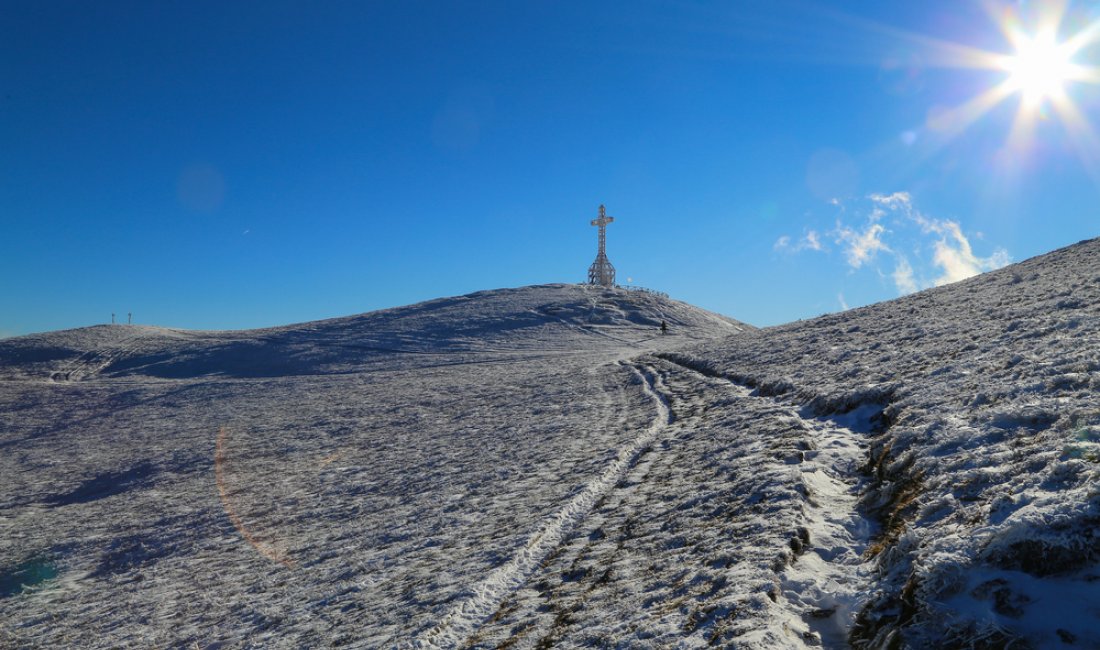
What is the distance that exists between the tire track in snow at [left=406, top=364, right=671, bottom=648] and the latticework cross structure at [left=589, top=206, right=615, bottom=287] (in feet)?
283

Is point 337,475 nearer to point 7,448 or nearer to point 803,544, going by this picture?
point 803,544

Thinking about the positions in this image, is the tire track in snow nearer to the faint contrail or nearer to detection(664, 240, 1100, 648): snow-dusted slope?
detection(664, 240, 1100, 648): snow-dusted slope

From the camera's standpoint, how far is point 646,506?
10.6m

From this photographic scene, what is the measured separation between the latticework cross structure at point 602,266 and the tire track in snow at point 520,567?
3392 inches

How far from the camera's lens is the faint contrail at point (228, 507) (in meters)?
13.5

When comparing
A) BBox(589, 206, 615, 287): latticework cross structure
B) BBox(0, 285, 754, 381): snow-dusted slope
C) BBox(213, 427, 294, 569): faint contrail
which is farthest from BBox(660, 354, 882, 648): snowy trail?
BBox(589, 206, 615, 287): latticework cross structure

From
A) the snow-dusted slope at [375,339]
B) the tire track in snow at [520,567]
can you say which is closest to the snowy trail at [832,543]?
the tire track in snow at [520,567]

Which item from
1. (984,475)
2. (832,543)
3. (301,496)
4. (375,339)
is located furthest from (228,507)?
(375,339)

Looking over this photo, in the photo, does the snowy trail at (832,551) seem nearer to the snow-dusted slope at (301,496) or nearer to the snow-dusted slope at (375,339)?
the snow-dusted slope at (301,496)

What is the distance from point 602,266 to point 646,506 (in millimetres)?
91351

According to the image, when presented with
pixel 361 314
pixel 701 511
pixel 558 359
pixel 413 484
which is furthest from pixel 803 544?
pixel 361 314

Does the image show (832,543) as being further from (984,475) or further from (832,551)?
(984,475)

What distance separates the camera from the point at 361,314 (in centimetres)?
8288

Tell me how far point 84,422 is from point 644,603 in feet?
Answer: 137
